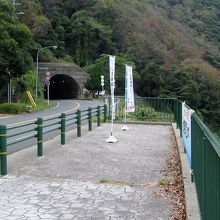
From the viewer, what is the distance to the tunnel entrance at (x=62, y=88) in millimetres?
73662

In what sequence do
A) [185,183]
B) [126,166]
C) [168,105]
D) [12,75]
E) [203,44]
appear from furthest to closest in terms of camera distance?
1. [203,44]
2. [12,75]
3. [168,105]
4. [126,166]
5. [185,183]

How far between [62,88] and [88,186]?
7142 cm

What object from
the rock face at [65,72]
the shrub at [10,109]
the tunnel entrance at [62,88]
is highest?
the rock face at [65,72]

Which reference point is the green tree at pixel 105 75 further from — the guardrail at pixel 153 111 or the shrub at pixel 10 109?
the guardrail at pixel 153 111

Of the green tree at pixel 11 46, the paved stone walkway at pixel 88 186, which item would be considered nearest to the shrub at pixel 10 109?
the green tree at pixel 11 46

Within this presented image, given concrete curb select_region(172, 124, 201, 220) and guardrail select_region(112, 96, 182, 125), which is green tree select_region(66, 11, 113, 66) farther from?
concrete curb select_region(172, 124, 201, 220)

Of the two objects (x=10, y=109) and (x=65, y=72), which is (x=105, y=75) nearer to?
(x=65, y=72)

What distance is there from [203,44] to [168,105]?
7487cm

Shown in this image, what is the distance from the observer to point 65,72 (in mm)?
67625

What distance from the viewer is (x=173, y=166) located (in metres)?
10.3

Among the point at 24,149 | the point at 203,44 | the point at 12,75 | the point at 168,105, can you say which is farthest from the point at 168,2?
the point at 24,149

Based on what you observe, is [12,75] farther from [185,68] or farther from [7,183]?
[185,68]

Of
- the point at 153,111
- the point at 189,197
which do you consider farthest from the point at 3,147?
the point at 153,111

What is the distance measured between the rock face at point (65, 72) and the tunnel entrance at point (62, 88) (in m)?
3.56
